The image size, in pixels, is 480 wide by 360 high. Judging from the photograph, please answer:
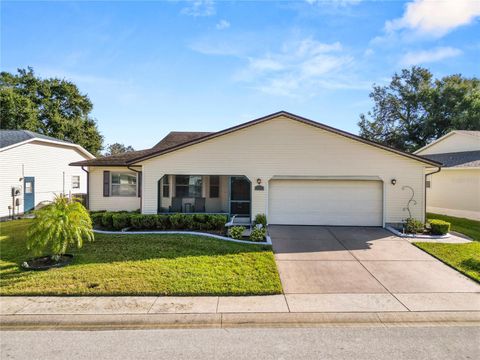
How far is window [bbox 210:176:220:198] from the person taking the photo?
15516 mm

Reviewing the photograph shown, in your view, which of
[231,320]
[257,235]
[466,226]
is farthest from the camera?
[466,226]

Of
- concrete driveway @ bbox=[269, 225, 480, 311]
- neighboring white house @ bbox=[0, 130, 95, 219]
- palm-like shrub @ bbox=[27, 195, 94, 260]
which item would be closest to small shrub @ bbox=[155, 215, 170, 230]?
palm-like shrub @ bbox=[27, 195, 94, 260]

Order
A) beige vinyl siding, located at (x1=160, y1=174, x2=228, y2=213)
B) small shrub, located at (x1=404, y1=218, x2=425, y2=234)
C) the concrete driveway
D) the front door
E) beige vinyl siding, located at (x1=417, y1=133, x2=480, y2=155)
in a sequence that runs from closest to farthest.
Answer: the concrete driveway, small shrub, located at (x1=404, y1=218, x2=425, y2=234), the front door, beige vinyl siding, located at (x1=160, y1=174, x2=228, y2=213), beige vinyl siding, located at (x1=417, y1=133, x2=480, y2=155)

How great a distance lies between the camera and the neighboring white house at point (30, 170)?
15781 millimetres

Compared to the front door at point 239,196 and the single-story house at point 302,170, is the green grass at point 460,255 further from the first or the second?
the front door at point 239,196

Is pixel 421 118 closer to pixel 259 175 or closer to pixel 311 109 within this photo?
pixel 311 109

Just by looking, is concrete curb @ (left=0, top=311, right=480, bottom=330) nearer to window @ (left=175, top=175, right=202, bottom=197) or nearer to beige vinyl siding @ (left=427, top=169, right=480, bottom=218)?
window @ (left=175, top=175, right=202, bottom=197)

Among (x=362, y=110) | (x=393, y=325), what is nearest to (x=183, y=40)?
(x=393, y=325)

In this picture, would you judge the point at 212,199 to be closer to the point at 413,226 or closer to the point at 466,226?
the point at 413,226

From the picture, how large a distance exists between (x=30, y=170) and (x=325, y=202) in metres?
17.8

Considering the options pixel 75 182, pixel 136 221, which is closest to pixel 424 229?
pixel 136 221

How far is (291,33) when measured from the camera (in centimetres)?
1097

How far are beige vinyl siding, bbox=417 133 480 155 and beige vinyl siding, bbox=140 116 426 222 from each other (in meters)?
10.5

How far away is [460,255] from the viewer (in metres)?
8.84
